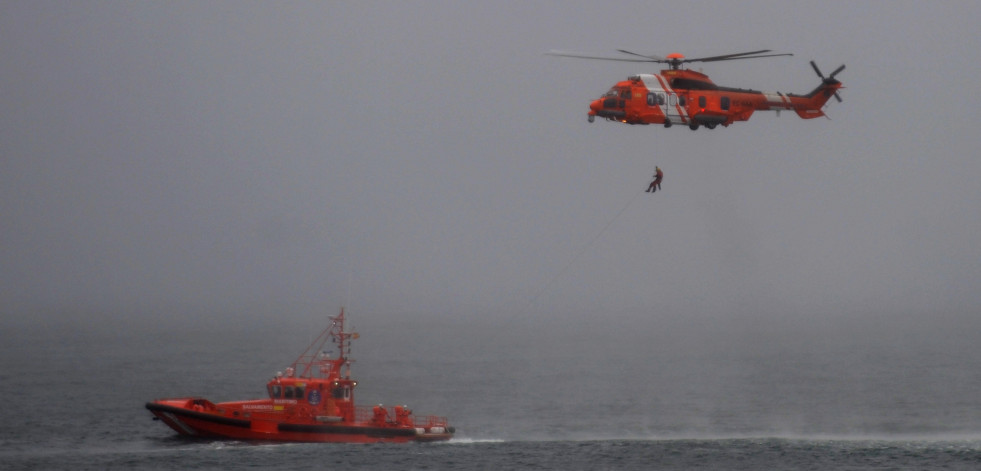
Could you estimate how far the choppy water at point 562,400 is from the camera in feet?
137

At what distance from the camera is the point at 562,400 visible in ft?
201

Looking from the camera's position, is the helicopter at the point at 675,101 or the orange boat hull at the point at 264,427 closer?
the helicopter at the point at 675,101

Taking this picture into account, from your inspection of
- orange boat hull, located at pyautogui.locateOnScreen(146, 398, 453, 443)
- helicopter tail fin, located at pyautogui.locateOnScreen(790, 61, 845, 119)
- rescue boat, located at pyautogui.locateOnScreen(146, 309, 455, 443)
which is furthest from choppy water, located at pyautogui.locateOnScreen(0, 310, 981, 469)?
helicopter tail fin, located at pyautogui.locateOnScreen(790, 61, 845, 119)

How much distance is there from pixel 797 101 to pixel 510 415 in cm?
2247

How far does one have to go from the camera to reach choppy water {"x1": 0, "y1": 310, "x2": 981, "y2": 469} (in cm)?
4169

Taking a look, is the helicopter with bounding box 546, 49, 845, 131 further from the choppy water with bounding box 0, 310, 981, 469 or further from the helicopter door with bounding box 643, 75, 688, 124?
the choppy water with bounding box 0, 310, 981, 469

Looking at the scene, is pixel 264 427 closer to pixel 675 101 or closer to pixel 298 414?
pixel 298 414

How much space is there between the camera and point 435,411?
57000 millimetres

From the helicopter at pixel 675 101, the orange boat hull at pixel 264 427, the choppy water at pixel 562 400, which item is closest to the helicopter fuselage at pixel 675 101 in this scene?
the helicopter at pixel 675 101

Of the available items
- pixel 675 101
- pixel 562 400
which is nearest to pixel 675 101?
pixel 675 101

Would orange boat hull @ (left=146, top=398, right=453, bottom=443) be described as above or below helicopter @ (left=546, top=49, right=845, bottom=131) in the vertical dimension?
below

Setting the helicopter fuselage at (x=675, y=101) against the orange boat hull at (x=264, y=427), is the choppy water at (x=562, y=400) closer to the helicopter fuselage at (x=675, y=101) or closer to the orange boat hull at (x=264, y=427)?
the orange boat hull at (x=264, y=427)

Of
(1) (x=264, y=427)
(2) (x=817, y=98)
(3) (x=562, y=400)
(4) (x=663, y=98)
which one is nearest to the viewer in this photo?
(4) (x=663, y=98)

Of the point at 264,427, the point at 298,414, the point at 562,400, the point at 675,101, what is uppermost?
the point at 675,101
